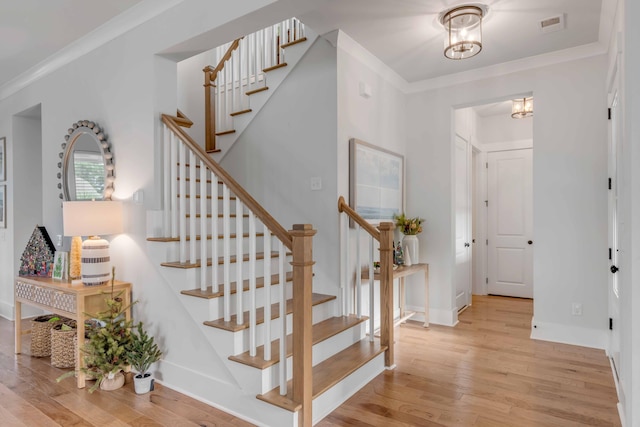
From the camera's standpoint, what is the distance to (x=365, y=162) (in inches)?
141

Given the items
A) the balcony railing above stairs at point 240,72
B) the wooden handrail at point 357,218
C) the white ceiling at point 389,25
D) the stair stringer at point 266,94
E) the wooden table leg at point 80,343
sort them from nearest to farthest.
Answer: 1. the wooden table leg at point 80,343
2. the white ceiling at point 389,25
3. the wooden handrail at point 357,218
4. the stair stringer at point 266,94
5. the balcony railing above stairs at point 240,72

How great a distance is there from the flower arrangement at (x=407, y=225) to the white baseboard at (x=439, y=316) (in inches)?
36.1

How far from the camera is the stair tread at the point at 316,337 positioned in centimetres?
223

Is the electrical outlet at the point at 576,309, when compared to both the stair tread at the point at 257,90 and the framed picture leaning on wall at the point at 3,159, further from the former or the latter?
the framed picture leaning on wall at the point at 3,159

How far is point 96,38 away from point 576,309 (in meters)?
4.91

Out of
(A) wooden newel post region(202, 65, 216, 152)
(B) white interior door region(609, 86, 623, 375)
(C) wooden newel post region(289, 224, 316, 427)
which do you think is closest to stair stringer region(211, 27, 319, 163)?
(A) wooden newel post region(202, 65, 216, 152)

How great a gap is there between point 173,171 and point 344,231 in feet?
4.72

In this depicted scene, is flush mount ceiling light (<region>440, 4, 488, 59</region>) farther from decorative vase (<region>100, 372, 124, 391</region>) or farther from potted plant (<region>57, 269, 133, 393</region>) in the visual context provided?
decorative vase (<region>100, 372, 124, 391</region>)

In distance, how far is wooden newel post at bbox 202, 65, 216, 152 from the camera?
13.8ft

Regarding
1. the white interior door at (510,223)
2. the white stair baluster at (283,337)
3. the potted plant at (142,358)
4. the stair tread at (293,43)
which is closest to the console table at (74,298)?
the potted plant at (142,358)

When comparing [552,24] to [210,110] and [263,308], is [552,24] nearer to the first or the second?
[263,308]

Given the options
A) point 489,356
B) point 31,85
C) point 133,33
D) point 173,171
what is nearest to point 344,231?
point 173,171

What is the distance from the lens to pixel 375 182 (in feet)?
12.5

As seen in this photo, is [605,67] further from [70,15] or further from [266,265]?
[70,15]
